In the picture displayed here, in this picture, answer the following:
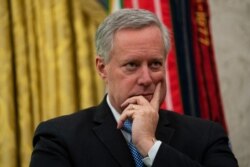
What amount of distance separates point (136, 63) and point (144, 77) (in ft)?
0.21

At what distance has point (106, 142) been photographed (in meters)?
1.92

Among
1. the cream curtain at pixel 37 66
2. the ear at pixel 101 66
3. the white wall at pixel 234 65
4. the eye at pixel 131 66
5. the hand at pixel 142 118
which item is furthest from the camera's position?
the white wall at pixel 234 65

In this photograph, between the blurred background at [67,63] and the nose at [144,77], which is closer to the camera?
the nose at [144,77]

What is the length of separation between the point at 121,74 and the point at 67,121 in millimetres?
284

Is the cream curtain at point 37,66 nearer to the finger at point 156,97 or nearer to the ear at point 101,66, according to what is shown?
the ear at point 101,66

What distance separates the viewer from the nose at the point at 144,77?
185 cm

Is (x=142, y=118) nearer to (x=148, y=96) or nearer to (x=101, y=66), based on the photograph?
(x=148, y=96)

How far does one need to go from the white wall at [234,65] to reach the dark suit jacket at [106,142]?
1.36 meters

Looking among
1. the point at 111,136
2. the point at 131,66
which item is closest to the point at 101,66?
the point at 131,66

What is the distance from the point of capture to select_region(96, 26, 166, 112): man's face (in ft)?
6.13

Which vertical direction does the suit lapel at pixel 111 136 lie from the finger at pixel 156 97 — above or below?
below

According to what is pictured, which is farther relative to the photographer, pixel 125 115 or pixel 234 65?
pixel 234 65

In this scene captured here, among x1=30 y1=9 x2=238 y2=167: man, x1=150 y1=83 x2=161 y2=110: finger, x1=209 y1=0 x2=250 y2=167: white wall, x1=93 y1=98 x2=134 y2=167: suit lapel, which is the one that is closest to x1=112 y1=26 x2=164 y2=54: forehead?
x1=30 y1=9 x2=238 y2=167: man

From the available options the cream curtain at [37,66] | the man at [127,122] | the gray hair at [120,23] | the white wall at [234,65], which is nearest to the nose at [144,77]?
the man at [127,122]
